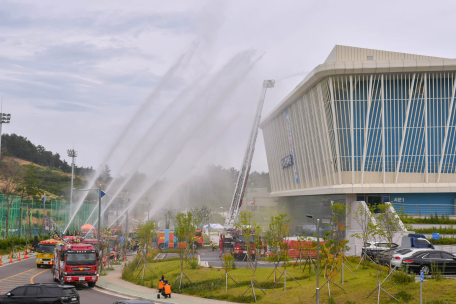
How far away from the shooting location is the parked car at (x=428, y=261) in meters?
25.6

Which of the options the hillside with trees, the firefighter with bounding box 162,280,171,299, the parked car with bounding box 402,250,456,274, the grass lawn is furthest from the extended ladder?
the hillside with trees

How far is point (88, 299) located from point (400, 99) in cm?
4542

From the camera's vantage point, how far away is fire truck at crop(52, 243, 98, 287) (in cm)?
3084

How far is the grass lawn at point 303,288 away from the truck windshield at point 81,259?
14.5ft

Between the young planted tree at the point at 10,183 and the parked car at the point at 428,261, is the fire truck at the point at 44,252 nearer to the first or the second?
the young planted tree at the point at 10,183

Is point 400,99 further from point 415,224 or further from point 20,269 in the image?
point 20,269

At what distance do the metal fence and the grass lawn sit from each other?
45074 mm

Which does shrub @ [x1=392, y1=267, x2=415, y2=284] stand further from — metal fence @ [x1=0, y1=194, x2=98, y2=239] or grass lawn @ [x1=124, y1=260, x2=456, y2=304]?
metal fence @ [x1=0, y1=194, x2=98, y2=239]

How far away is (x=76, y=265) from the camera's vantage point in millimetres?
31141

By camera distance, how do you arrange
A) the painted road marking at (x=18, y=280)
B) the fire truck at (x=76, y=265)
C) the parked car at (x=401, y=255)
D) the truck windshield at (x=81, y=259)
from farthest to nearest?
1. the truck windshield at (x=81, y=259)
2. the fire truck at (x=76, y=265)
3. the painted road marking at (x=18, y=280)
4. the parked car at (x=401, y=255)

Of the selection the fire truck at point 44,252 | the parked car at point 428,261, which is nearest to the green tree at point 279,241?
the parked car at point 428,261

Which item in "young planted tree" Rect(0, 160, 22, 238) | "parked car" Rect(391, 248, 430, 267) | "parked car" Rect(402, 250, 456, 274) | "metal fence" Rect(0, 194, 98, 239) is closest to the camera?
"parked car" Rect(402, 250, 456, 274)

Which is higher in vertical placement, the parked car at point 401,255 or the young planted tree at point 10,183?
the young planted tree at point 10,183

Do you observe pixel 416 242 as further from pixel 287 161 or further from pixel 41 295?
pixel 287 161
